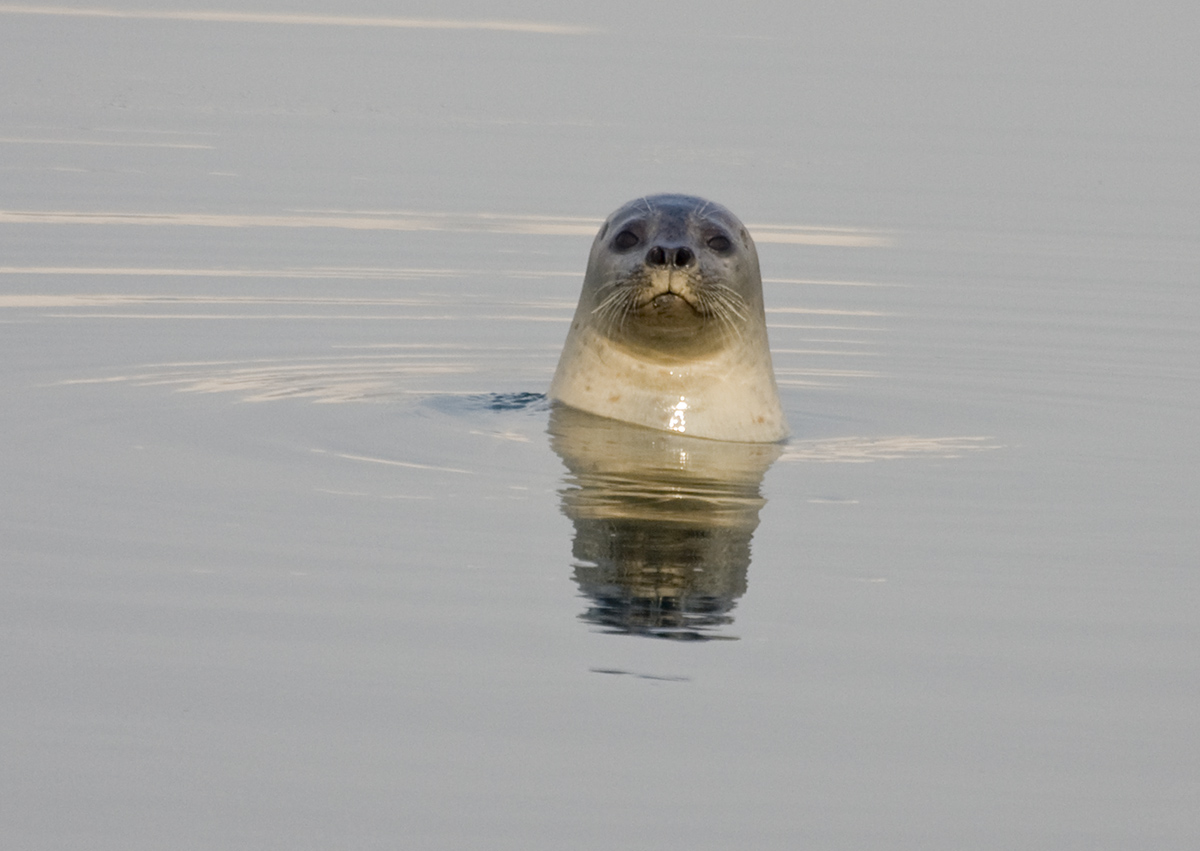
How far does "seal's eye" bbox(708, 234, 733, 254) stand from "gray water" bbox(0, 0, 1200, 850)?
96 centimetres

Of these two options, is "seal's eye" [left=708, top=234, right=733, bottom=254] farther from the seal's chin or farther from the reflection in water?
the reflection in water

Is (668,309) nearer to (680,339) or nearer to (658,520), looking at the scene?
(680,339)

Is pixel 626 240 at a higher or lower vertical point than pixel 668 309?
higher

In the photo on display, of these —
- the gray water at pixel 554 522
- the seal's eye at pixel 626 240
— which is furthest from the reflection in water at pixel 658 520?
the seal's eye at pixel 626 240

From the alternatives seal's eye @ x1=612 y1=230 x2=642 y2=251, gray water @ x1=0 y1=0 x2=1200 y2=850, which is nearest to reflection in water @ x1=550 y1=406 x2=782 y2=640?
gray water @ x1=0 y1=0 x2=1200 y2=850

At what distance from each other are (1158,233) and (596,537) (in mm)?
11818

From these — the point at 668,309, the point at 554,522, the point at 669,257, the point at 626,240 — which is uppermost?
the point at 626,240

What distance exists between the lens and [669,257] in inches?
393

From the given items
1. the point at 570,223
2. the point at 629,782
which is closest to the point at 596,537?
the point at 629,782

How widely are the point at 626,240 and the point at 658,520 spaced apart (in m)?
2.19

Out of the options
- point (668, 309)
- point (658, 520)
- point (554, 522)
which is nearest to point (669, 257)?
point (668, 309)

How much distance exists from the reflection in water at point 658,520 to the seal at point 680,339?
0.13 metres

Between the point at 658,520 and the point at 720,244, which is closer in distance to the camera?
the point at 658,520

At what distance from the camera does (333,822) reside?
5.32 meters
